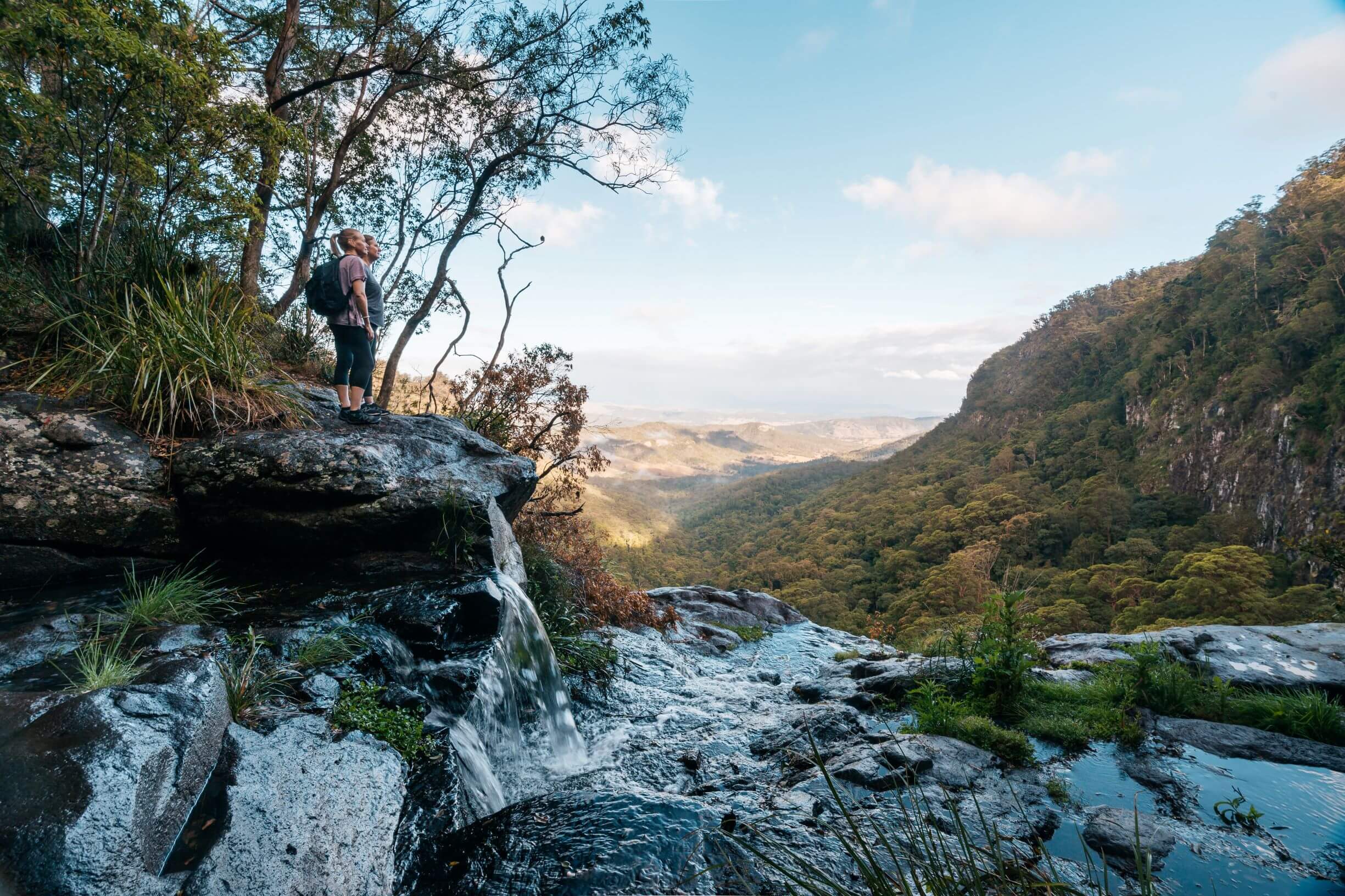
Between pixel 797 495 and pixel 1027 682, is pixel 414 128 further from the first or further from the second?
pixel 797 495

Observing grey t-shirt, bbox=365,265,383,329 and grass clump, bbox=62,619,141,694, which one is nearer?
grass clump, bbox=62,619,141,694

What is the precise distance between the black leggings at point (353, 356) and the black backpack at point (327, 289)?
253 millimetres

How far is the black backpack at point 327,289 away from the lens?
6766mm

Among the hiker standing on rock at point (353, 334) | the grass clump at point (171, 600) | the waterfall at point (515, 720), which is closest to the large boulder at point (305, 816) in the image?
the waterfall at point (515, 720)

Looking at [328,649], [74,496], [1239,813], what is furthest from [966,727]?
[74,496]

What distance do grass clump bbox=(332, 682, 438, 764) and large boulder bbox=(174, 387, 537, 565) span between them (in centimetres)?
239

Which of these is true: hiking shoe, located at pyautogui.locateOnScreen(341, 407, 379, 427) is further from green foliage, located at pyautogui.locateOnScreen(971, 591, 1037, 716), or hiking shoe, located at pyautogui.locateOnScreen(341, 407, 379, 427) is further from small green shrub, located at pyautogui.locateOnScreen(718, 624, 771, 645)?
small green shrub, located at pyautogui.locateOnScreen(718, 624, 771, 645)

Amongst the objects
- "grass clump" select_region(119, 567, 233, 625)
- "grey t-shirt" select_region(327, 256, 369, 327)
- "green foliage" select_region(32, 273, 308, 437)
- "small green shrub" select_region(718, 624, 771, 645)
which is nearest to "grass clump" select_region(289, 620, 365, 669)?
"grass clump" select_region(119, 567, 233, 625)

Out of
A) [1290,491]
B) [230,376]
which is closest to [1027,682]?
[230,376]

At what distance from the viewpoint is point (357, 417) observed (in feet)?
23.3

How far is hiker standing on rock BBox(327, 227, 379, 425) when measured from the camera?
22.2 feet

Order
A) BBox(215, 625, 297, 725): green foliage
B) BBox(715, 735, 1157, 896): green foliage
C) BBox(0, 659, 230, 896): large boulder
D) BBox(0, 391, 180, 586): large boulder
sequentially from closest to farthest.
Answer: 1. BBox(715, 735, 1157, 896): green foliage
2. BBox(0, 659, 230, 896): large boulder
3. BBox(215, 625, 297, 725): green foliage
4. BBox(0, 391, 180, 586): large boulder

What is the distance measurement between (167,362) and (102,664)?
3.73 m

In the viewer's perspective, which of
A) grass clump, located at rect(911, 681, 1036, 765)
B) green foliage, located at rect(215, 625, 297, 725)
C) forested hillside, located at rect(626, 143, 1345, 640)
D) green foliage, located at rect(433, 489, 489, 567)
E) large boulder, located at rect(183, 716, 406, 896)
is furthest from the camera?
forested hillside, located at rect(626, 143, 1345, 640)
